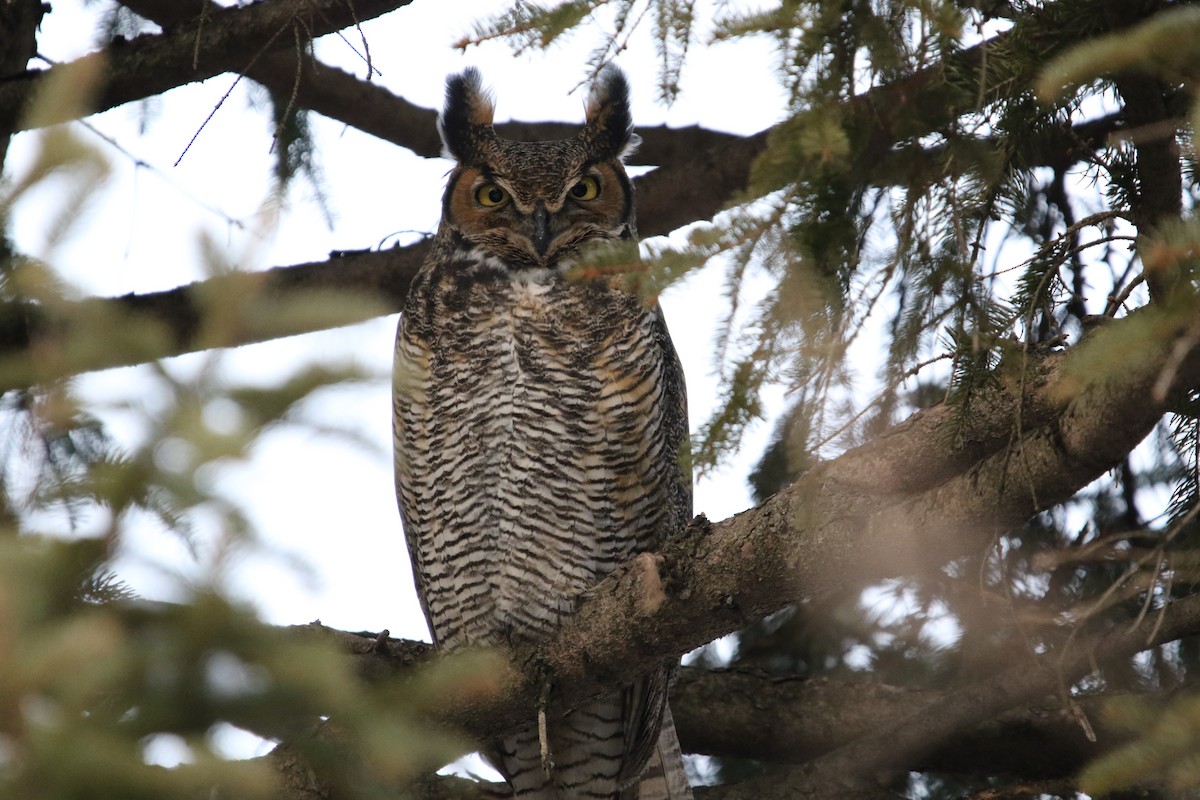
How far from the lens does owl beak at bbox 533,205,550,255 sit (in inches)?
137

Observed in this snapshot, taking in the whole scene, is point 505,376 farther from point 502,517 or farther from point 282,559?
point 282,559

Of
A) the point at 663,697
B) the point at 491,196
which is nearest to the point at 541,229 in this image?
the point at 491,196

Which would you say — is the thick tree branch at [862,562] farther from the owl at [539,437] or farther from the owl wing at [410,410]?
the owl wing at [410,410]

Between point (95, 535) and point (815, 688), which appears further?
point (815, 688)

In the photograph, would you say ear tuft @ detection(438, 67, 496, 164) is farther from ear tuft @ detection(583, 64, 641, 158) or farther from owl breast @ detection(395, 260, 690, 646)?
owl breast @ detection(395, 260, 690, 646)

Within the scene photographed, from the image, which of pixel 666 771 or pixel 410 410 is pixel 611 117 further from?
pixel 666 771

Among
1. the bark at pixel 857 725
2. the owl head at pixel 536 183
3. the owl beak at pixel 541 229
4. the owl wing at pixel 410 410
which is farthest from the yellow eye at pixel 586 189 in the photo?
the bark at pixel 857 725

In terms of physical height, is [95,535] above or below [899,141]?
below

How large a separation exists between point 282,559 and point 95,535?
200 millimetres

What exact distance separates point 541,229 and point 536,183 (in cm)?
16

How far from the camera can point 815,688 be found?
143 inches

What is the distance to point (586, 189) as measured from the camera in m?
3.67

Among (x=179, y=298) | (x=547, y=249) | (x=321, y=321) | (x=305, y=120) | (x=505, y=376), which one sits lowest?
(x=321, y=321)

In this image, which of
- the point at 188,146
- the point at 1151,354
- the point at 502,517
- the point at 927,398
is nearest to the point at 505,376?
the point at 502,517
